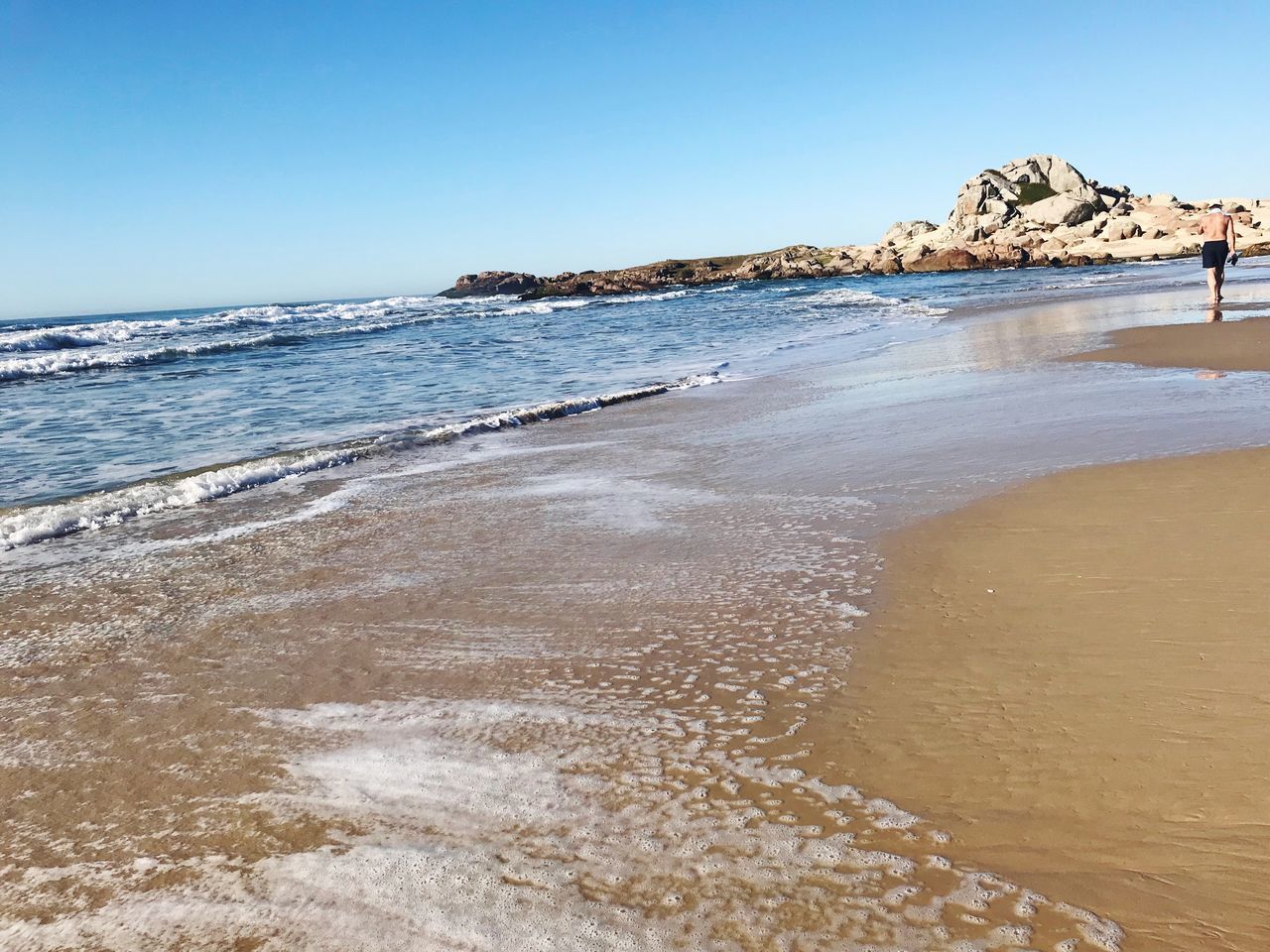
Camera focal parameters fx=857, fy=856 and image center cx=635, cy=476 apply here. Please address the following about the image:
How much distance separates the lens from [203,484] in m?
7.16

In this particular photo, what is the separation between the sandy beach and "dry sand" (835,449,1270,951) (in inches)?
0.5

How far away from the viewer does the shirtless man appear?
14961 mm

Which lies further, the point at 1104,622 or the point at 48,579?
the point at 48,579

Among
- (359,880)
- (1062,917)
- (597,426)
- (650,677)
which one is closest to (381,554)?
(650,677)

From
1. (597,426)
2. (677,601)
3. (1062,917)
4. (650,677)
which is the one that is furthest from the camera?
(597,426)

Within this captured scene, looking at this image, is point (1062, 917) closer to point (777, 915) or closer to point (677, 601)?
point (777, 915)

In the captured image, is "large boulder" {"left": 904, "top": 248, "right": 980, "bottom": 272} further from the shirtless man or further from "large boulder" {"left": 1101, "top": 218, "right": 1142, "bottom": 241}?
the shirtless man

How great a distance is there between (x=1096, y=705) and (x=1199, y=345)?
10.1 metres

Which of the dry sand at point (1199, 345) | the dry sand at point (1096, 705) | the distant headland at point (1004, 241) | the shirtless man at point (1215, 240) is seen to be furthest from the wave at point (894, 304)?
the distant headland at point (1004, 241)

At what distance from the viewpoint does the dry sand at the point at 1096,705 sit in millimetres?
2008

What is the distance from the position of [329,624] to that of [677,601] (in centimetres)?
164

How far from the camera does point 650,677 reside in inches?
126

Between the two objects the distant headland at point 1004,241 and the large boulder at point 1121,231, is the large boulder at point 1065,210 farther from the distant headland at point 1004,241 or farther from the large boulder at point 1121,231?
the large boulder at point 1121,231

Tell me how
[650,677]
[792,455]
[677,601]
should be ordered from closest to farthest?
[650,677] → [677,601] → [792,455]
